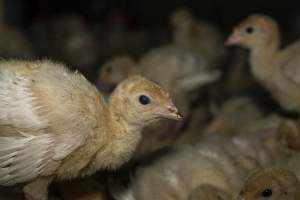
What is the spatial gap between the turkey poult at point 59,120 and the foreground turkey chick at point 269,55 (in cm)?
129

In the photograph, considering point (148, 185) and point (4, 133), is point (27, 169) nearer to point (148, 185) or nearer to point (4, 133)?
point (4, 133)

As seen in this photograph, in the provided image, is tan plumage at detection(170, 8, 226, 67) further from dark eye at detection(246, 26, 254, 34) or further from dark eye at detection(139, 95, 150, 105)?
dark eye at detection(139, 95, 150, 105)

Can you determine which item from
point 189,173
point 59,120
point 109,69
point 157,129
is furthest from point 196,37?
point 59,120

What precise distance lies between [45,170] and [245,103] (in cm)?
211

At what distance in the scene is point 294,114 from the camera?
146 inches

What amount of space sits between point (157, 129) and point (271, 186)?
3.57 ft

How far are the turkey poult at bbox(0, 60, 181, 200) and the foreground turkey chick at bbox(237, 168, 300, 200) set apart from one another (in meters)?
0.42

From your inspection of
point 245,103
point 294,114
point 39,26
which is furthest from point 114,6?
point 294,114

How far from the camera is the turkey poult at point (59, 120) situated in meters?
2.24

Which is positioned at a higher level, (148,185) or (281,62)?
(281,62)

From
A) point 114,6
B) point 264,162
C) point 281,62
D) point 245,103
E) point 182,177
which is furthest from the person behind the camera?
point 114,6

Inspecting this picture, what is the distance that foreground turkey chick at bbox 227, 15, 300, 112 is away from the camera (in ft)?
11.5

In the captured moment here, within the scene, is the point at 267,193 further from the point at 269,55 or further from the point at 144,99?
the point at 269,55

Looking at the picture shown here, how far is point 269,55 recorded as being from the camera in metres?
3.59
